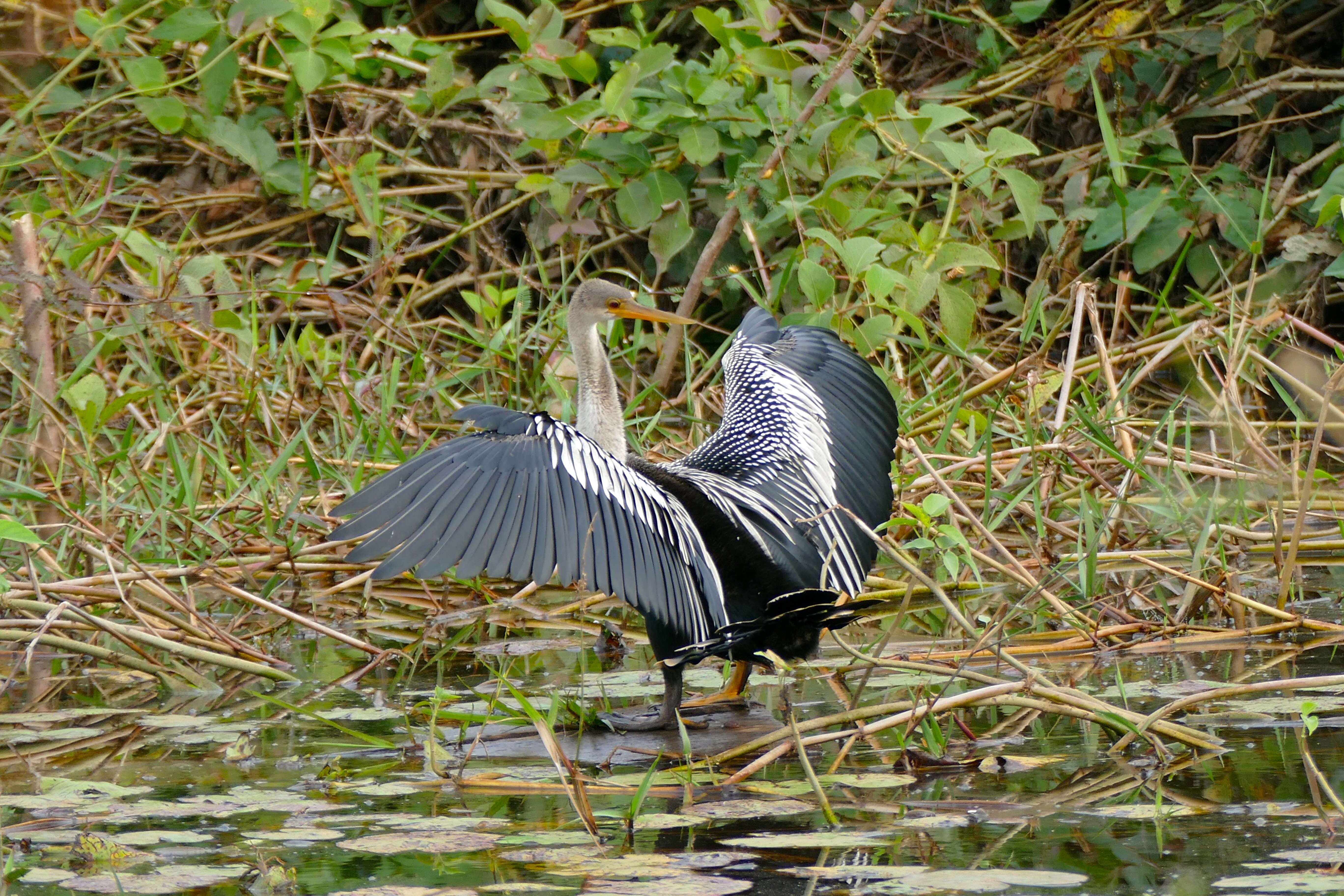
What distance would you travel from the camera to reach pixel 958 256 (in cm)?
530

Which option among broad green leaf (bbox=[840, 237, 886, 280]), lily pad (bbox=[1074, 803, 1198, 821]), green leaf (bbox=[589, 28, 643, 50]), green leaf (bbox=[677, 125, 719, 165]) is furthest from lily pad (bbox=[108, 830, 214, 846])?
green leaf (bbox=[589, 28, 643, 50])

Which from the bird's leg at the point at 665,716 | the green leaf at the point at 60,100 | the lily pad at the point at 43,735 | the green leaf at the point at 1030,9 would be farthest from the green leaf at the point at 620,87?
the lily pad at the point at 43,735

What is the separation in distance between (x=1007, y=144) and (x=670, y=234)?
4.74 feet

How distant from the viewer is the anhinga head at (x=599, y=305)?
15.5 ft

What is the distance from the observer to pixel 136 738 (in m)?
3.37

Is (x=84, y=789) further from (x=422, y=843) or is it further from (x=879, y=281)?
(x=879, y=281)

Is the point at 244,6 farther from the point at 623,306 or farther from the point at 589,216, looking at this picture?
the point at 623,306

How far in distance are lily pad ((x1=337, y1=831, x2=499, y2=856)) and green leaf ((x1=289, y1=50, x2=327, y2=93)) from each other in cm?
422

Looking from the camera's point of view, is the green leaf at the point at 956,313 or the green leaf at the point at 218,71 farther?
the green leaf at the point at 218,71

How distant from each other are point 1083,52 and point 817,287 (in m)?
2.36

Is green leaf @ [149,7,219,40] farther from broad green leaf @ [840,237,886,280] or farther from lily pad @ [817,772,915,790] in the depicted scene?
lily pad @ [817,772,915,790]

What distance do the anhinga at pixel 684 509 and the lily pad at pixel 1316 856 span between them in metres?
0.94

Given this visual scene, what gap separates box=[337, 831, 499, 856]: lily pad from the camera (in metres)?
2.50

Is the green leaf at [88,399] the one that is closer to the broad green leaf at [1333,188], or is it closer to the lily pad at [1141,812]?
the lily pad at [1141,812]
